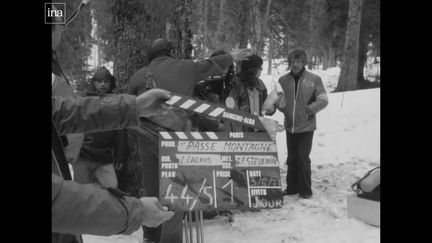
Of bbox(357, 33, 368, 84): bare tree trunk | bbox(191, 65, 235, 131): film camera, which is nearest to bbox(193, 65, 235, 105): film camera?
bbox(191, 65, 235, 131): film camera

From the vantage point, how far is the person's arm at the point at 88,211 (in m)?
1.49

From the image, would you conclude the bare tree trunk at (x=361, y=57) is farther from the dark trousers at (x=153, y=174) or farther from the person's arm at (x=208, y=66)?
the dark trousers at (x=153, y=174)

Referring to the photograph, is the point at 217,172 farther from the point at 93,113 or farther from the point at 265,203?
the point at 93,113

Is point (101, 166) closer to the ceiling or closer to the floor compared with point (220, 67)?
closer to the floor

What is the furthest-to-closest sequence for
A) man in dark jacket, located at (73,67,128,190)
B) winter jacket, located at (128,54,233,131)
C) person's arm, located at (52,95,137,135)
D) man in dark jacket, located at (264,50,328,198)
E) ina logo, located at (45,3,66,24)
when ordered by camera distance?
man in dark jacket, located at (264,50,328,198) < man in dark jacket, located at (73,67,128,190) < winter jacket, located at (128,54,233,131) < person's arm, located at (52,95,137,135) < ina logo, located at (45,3,66,24)

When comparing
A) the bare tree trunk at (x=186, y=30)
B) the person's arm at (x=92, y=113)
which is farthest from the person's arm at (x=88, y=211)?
the bare tree trunk at (x=186, y=30)

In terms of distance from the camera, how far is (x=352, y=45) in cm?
1479

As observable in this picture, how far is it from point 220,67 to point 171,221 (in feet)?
5.27

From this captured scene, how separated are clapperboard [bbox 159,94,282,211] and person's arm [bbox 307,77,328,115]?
281cm

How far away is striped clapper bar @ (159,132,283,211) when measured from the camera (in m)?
3.51

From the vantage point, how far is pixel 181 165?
357 centimetres

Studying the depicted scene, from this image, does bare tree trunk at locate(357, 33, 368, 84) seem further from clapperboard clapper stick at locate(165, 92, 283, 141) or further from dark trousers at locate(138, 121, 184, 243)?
clapperboard clapper stick at locate(165, 92, 283, 141)
